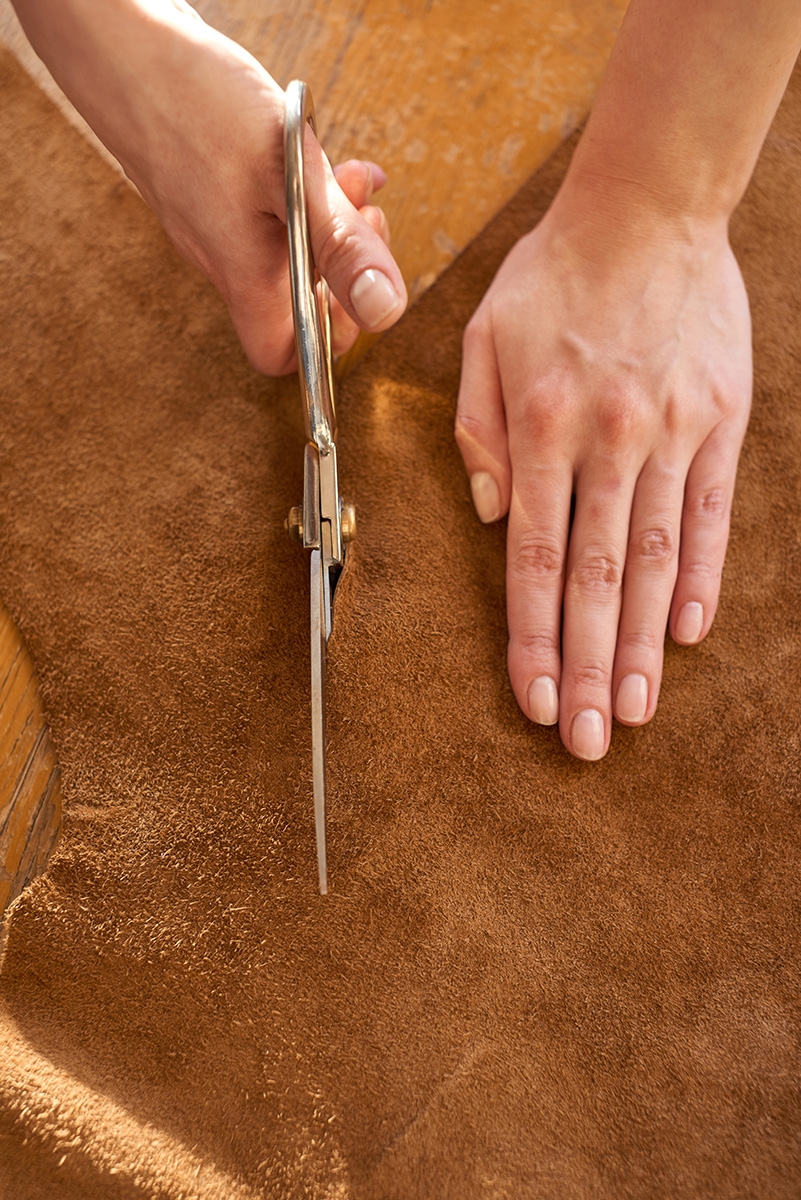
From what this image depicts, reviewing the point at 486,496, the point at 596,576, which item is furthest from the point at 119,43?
the point at 596,576

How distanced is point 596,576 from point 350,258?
0.32 metres

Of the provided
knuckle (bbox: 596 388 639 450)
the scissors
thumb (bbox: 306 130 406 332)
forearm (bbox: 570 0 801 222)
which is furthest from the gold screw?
forearm (bbox: 570 0 801 222)

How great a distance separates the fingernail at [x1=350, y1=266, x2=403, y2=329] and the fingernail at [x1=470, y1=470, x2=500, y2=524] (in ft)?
0.59

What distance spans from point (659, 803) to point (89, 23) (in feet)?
2.34

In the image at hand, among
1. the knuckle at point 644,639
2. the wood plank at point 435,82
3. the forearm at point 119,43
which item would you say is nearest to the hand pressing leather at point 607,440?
the knuckle at point 644,639

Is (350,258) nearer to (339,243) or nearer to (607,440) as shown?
(339,243)

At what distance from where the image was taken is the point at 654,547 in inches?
28.2

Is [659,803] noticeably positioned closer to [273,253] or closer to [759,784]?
[759,784]

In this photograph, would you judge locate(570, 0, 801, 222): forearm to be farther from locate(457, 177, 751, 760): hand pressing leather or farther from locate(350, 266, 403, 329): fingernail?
locate(350, 266, 403, 329): fingernail

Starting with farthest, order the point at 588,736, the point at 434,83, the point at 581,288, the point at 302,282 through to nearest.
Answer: the point at 434,83 < the point at 581,288 < the point at 588,736 < the point at 302,282

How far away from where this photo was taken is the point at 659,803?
2.10 feet

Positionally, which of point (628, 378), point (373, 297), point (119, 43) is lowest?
point (628, 378)

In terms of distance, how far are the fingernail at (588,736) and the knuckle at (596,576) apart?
0.11 metres

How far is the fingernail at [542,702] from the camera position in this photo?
2.15 feet
